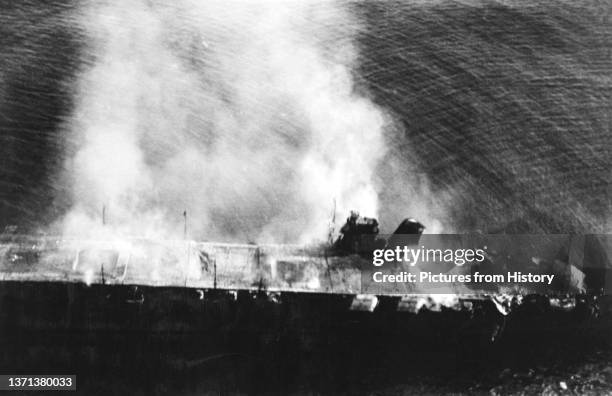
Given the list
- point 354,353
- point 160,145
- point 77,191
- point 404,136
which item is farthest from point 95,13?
point 354,353

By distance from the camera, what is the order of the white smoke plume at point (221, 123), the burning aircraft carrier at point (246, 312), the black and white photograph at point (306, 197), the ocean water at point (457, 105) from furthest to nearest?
the ocean water at point (457, 105) → the white smoke plume at point (221, 123) → the black and white photograph at point (306, 197) → the burning aircraft carrier at point (246, 312)

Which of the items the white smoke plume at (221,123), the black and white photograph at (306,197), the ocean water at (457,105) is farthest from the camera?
the ocean water at (457,105)

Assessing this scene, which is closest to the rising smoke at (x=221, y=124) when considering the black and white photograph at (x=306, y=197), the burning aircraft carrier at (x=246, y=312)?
the black and white photograph at (x=306, y=197)

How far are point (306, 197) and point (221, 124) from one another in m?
12.2

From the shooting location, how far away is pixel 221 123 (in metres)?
58.9

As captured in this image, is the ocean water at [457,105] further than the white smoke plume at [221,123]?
Yes

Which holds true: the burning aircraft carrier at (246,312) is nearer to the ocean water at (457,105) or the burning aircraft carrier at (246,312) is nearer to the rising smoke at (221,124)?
the rising smoke at (221,124)

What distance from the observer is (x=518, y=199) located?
55500 millimetres

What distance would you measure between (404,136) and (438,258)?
1769cm

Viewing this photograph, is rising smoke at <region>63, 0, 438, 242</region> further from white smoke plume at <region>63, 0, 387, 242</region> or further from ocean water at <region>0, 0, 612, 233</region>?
ocean water at <region>0, 0, 612, 233</region>

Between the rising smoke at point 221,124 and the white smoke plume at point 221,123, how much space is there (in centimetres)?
12

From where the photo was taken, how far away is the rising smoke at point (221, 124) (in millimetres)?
50688

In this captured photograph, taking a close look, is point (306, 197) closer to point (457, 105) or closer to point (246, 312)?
point (246, 312)

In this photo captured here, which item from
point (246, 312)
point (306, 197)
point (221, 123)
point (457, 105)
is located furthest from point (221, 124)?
point (457, 105)
